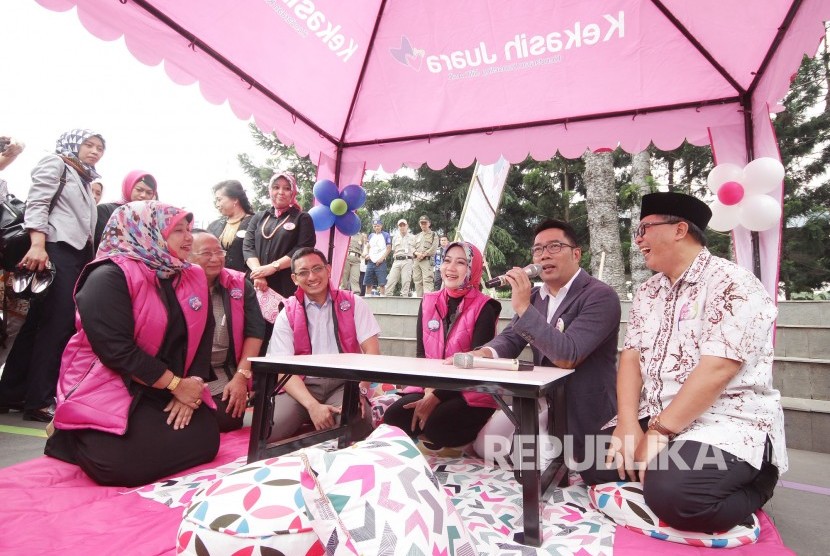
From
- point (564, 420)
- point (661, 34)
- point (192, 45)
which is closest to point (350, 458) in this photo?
point (564, 420)

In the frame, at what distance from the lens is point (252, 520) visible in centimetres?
111

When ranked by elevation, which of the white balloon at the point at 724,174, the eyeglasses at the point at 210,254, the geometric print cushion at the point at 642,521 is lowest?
the geometric print cushion at the point at 642,521

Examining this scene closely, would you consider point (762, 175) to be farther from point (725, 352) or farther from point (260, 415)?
point (260, 415)

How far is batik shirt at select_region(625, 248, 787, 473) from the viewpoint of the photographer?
1.74 metres

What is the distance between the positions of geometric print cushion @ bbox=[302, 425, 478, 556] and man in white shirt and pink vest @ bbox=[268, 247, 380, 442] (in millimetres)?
1583

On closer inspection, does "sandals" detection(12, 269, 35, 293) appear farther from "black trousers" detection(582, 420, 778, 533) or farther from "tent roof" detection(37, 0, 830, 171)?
"black trousers" detection(582, 420, 778, 533)

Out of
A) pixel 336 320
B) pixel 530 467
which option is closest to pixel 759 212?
pixel 530 467

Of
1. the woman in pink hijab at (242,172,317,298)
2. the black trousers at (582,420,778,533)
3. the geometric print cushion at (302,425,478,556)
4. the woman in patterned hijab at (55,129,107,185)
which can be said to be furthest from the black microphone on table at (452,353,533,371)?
the woman in patterned hijab at (55,129,107,185)

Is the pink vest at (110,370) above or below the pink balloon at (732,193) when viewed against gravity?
below

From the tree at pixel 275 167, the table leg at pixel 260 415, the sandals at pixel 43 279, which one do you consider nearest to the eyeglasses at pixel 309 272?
the table leg at pixel 260 415

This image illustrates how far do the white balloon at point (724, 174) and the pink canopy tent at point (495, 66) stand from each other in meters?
0.11

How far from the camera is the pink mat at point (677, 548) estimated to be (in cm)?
159

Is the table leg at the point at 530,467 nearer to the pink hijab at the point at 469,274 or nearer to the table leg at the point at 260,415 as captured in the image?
the table leg at the point at 260,415

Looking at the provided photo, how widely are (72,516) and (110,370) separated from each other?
2.18ft
